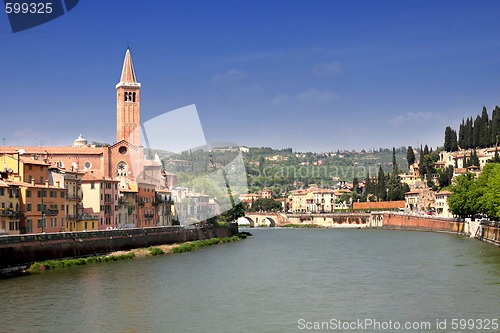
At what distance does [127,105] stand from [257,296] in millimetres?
53672

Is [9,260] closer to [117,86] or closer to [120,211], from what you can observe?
[120,211]

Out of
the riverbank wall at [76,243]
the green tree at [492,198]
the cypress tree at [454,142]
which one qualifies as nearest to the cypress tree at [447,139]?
the cypress tree at [454,142]

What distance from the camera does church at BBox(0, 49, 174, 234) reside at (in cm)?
4612

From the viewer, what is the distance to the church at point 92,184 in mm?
46125

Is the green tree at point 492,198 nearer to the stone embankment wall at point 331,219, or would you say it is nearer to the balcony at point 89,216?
the balcony at point 89,216

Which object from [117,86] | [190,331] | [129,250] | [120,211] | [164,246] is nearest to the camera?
[190,331]

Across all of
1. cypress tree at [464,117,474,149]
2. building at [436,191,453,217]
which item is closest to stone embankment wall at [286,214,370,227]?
building at [436,191,453,217]

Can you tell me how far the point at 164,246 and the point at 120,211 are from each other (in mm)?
7898

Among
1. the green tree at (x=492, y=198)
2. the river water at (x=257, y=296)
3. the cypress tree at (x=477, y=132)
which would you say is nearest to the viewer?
the river water at (x=257, y=296)

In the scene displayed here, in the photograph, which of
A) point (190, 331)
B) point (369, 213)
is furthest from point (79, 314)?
point (369, 213)

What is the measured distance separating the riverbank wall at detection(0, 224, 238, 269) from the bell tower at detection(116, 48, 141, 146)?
21.1 m

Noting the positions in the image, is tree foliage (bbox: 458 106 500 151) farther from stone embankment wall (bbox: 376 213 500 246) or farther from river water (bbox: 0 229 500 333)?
river water (bbox: 0 229 500 333)

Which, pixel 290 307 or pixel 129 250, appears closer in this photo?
pixel 290 307

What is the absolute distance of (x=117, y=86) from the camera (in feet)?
269
